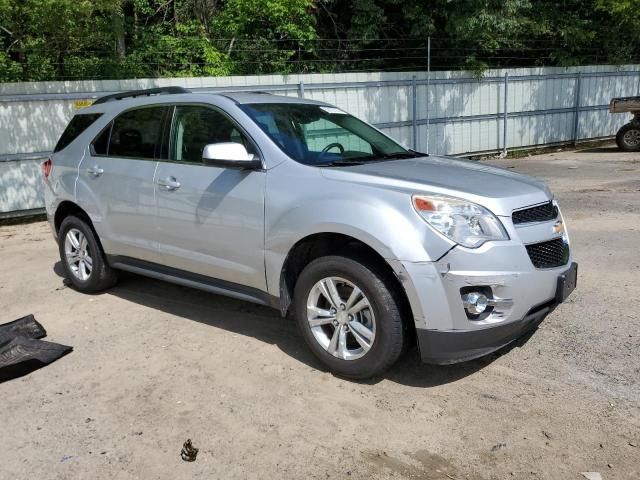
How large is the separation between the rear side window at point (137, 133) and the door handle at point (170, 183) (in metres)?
0.35

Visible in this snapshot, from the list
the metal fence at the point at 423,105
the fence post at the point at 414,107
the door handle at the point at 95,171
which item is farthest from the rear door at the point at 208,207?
the fence post at the point at 414,107

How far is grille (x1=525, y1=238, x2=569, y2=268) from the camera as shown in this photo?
11.8ft

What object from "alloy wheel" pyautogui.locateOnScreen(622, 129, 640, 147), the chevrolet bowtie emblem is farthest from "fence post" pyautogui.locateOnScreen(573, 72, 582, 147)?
the chevrolet bowtie emblem

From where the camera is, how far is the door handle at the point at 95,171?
17.3 feet

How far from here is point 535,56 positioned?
18.4 metres

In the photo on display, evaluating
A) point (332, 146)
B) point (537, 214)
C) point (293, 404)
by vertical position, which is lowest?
point (293, 404)

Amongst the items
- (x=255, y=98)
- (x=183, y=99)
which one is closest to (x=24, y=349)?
(x=183, y=99)

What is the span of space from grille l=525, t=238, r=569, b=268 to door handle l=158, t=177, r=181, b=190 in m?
2.51

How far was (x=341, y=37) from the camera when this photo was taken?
17.6 meters

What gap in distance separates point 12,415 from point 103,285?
2.22 meters

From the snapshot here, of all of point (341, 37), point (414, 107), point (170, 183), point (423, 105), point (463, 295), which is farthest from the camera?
point (341, 37)

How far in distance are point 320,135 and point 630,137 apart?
1409 centimetres

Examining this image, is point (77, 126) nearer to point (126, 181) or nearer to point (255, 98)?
point (126, 181)

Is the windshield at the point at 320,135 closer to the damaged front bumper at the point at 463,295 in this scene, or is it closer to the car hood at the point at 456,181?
the car hood at the point at 456,181
